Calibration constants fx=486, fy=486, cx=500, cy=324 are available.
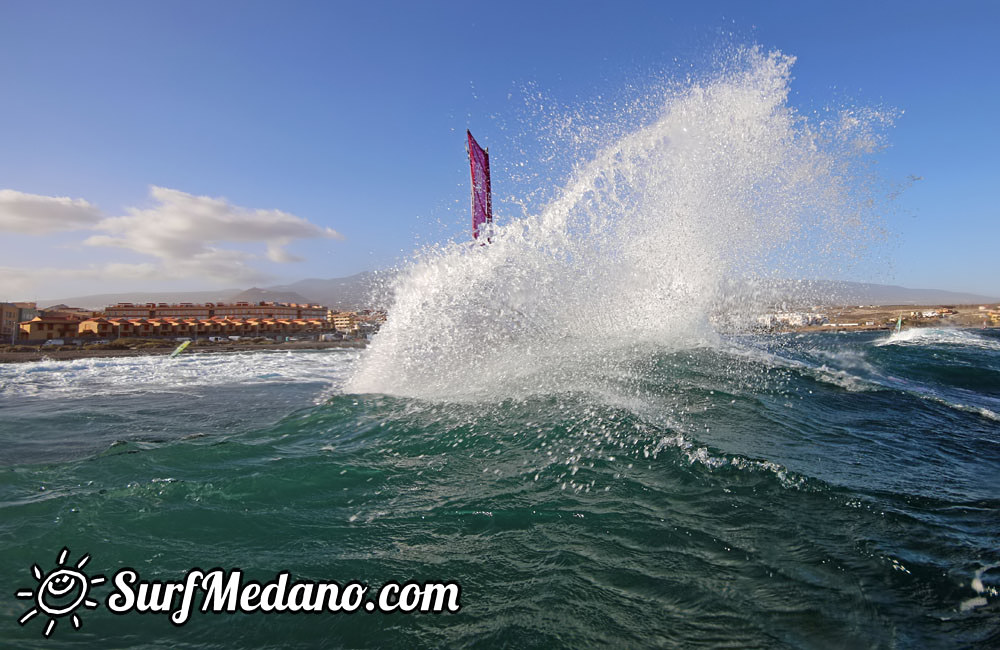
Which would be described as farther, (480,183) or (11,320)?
(11,320)

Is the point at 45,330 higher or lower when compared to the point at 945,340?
higher

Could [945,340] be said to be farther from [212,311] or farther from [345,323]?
[212,311]

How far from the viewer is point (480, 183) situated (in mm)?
18359

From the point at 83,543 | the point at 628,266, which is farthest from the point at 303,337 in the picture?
the point at 83,543

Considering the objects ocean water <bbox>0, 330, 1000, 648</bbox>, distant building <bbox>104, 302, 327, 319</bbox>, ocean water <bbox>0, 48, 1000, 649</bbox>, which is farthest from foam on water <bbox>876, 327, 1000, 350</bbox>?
distant building <bbox>104, 302, 327, 319</bbox>

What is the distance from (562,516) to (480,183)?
16736 millimetres

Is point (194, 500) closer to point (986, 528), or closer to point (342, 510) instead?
point (342, 510)

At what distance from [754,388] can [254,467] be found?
5846 mm

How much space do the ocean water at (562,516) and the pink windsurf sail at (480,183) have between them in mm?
12318

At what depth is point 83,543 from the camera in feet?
9.05

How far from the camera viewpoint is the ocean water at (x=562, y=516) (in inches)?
80.6

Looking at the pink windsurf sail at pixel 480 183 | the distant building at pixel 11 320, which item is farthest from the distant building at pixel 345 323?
the pink windsurf sail at pixel 480 183

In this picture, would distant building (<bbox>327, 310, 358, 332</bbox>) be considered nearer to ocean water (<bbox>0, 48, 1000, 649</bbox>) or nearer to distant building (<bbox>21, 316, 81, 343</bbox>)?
distant building (<bbox>21, 316, 81, 343</bbox>)

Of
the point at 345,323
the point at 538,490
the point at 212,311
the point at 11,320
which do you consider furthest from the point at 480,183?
the point at 212,311
